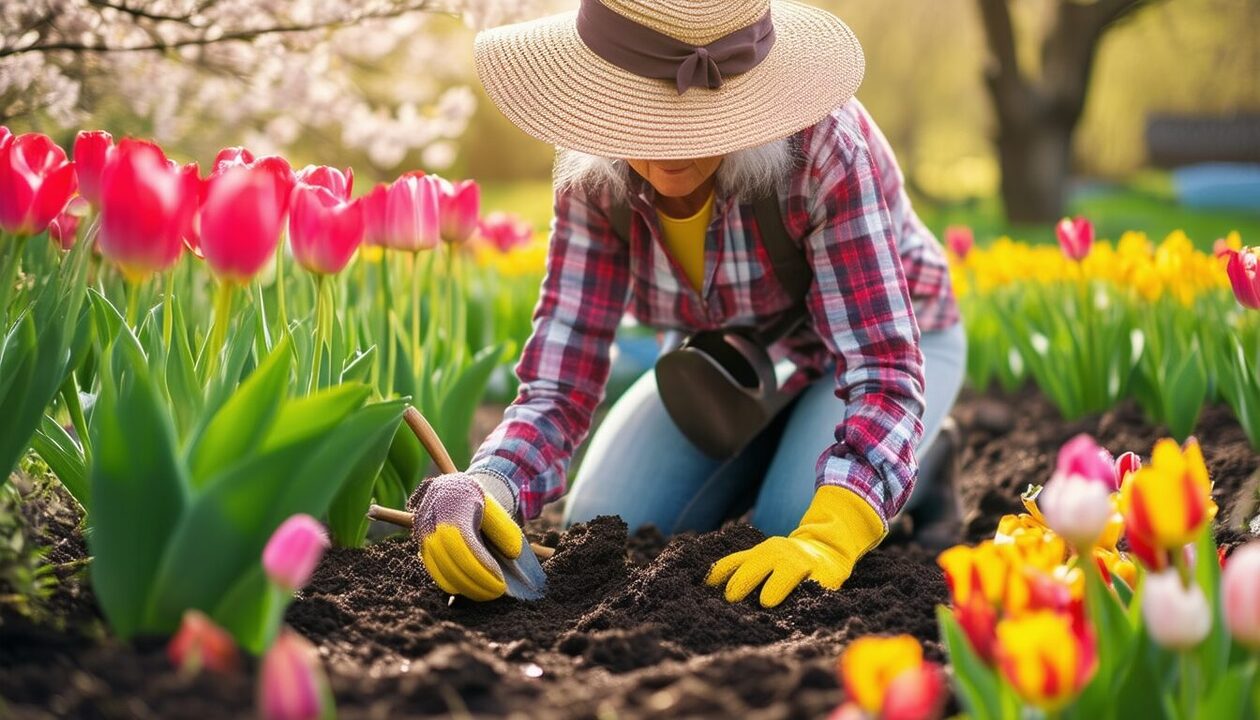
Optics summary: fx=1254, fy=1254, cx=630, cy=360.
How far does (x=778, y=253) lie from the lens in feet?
7.47

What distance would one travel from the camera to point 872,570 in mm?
1976

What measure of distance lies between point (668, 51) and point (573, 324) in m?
0.66

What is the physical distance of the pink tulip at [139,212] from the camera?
3.95 feet

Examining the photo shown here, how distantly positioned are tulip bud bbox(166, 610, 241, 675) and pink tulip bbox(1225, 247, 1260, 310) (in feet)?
5.68

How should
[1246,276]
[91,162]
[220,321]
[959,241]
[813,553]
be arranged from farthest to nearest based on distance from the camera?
[959,241]
[1246,276]
[813,553]
[91,162]
[220,321]

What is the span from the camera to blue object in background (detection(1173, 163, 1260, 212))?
39.7 ft

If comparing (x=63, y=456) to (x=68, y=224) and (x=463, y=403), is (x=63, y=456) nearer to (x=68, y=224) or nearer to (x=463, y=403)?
(x=68, y=224)

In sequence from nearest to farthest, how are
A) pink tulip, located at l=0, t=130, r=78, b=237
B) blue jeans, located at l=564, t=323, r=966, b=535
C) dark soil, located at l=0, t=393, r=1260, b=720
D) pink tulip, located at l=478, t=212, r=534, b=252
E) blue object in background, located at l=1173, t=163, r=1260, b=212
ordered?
dark soil, located at l=0, t=393, r=1260, b=720 → pink tulip, located at l=0, t=130, r=78, b=237 → blue jeans, located at l=564, t=323, r=966, b=535 → pink tulip, located at l=478, t=212, r=534, b=252 → blue object in background, located at l=1173, t=163, r=1260, b=212

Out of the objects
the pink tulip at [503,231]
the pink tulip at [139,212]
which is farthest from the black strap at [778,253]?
the pink tulip at [503,231]

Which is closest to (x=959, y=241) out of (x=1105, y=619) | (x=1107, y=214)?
(x=1105, y=619)

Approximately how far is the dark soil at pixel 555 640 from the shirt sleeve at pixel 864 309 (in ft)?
0.67

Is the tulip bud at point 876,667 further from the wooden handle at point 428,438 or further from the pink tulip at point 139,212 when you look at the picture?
the wooden handle at point 428,438

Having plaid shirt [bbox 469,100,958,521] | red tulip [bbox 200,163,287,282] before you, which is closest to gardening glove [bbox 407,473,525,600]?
plaid shirt [bbox 469,100,958,521]

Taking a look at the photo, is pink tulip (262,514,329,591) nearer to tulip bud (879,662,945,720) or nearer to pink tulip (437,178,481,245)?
tulip bud (879,662,945,720)
